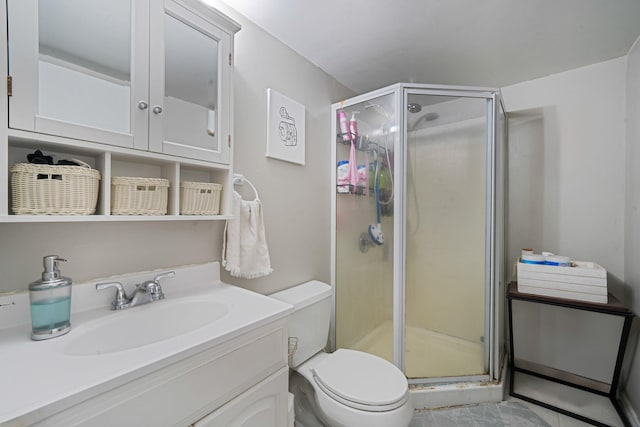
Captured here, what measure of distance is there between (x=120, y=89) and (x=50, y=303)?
667 mm

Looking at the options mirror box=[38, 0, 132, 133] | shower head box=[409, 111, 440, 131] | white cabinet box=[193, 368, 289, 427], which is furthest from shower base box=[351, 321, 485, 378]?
mirror box=[38, 0, 132, 133]

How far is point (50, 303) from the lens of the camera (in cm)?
73

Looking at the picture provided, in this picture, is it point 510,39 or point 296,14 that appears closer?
point 296,14

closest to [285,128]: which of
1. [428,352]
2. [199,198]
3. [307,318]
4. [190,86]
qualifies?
[190,86]

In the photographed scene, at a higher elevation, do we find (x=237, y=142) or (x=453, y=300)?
(x=237, y=142)

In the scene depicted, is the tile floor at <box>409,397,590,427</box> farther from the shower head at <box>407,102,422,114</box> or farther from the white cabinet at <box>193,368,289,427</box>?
the shower head at <box>407,102,422,114</box>

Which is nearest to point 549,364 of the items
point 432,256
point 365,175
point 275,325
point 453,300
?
point 453,300

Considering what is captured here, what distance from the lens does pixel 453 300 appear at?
1951 millimetres

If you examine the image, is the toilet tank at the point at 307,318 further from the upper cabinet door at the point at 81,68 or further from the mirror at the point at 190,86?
the upper cabinet door at the point at 81,68

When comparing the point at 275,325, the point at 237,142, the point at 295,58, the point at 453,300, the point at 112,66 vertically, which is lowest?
the point at 453,300

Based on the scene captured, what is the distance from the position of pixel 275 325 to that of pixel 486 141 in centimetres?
171

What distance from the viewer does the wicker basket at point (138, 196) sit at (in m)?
0.86

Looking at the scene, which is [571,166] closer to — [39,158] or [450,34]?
[450,34]

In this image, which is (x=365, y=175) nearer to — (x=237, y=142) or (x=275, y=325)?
(x=237, y=142)
